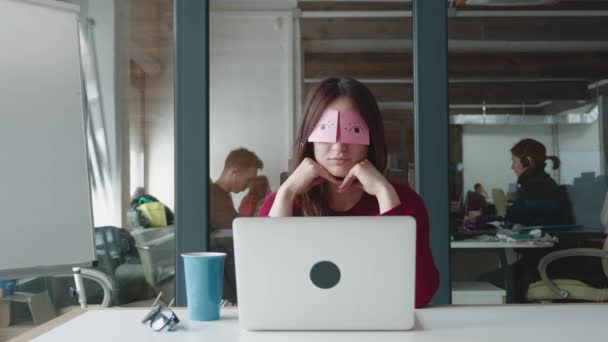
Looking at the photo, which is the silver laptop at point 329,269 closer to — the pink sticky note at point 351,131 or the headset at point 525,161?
the pink sticky note at point 351,131

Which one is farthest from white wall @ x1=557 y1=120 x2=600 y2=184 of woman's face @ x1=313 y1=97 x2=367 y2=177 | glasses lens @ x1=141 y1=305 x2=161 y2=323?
glasses lens @ x1=141 y1=305 x2=161 y2=323

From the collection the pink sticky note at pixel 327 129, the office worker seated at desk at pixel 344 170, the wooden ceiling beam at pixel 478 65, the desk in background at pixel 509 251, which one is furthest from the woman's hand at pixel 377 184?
the desk in background at pixel 509 251

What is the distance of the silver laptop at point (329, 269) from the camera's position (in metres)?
1.08

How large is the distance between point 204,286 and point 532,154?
2671mm

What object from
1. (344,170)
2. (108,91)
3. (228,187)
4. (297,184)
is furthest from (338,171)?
(108,91)

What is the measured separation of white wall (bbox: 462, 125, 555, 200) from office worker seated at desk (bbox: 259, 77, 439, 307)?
142 centimetres

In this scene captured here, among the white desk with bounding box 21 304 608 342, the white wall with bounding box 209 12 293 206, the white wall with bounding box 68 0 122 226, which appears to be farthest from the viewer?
the white wall with bounding box 68 0 122 226

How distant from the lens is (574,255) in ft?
11.1

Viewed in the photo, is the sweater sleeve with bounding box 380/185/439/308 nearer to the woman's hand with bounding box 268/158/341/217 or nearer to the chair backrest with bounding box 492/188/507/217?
the woman's hand with bounding box 268/158/341/217

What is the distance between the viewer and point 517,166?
338 cm

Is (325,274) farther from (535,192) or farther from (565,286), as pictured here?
(565,286)

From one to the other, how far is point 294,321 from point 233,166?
1626mm

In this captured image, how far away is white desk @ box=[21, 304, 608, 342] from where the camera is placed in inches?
42.3

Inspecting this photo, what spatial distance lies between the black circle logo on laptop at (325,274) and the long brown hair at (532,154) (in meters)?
2.60
